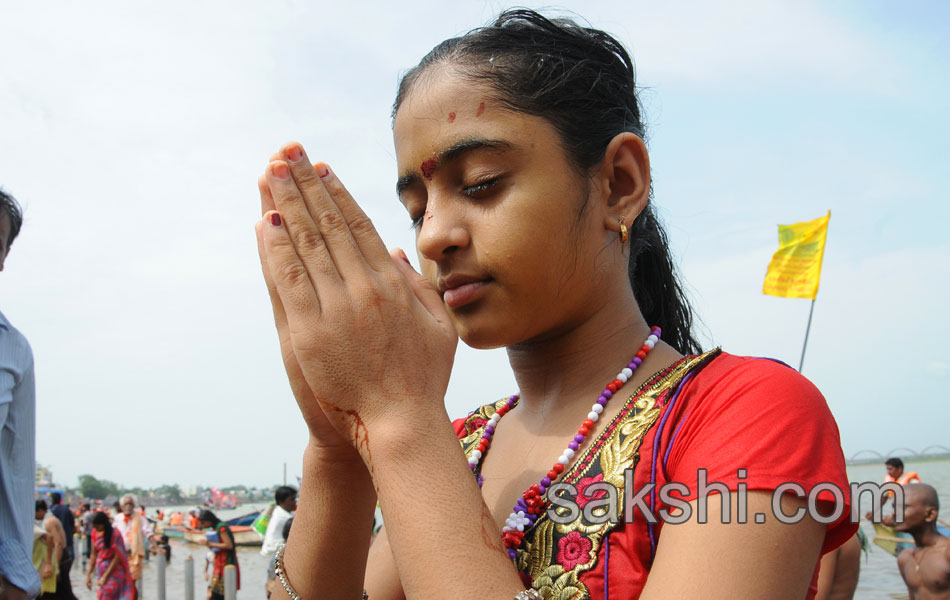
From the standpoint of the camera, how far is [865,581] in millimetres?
18938

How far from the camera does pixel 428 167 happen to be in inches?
63.3

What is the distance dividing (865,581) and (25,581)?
67.3 ft

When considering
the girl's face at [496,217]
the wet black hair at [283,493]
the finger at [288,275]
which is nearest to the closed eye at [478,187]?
the girl's face at [496,217]

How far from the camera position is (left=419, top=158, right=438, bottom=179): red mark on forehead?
160cm

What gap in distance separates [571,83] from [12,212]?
2.69 meters

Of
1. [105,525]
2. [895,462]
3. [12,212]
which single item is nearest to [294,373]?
[12,212]

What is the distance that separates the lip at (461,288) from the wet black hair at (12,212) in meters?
2.48

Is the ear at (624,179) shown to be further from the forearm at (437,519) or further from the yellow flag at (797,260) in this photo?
the yellow flag at (797,260)

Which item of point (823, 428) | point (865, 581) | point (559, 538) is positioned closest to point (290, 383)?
point (559, 538)

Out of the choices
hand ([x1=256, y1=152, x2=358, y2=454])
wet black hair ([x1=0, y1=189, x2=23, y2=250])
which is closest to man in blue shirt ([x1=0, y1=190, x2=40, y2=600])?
wet black hair ([x1=0, y1=189, x2=23, y2=250])

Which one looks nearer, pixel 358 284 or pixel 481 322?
pixel 358 284

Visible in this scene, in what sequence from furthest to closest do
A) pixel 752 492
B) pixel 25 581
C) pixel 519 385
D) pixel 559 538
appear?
pixel 25 581 < pixel 519 385 < pixel 559 538 < pixel 752 492

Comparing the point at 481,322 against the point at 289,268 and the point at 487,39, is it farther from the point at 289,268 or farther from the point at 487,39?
the point at 487,39

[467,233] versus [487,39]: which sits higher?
[487,39]
